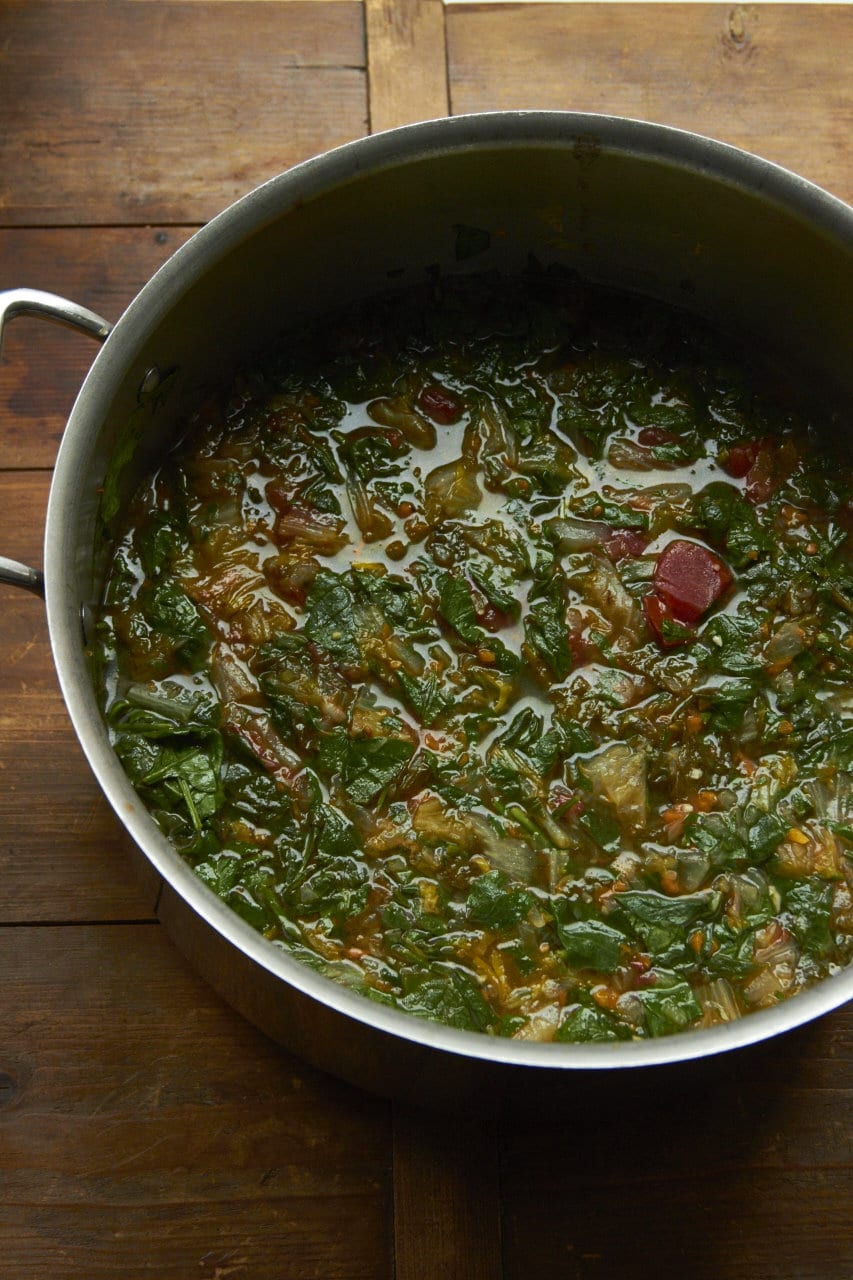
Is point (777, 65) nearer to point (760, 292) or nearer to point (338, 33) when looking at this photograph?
point (760, 292)

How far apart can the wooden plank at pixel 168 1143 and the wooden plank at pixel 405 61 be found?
2.14 meters

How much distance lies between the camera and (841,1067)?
2627 millimetres

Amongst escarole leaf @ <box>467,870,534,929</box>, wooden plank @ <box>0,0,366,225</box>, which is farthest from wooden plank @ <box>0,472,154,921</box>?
wooden plank @ <box>0,0,366,225</box>

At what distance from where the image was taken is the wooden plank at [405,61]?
3.17 m

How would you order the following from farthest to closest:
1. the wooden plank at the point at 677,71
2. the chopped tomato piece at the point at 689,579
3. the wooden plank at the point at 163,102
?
1. the wooden plank at the point at 677,71
2. the wooden plank at the point at 163,102
3. the chopped tomato piece at the point at 689,579

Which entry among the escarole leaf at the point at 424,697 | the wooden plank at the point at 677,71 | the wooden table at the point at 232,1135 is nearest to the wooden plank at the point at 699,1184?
the wooden table at the point at 232,1135

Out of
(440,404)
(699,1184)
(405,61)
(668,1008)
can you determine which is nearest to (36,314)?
(440,404)

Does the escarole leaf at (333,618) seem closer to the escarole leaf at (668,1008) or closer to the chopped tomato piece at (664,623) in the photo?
the chopped tomato piece at (664,623)

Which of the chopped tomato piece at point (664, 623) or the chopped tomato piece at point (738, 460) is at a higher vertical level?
the chopped tomato piece at point (738, 460)

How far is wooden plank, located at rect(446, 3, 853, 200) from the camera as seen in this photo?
3.24 meters

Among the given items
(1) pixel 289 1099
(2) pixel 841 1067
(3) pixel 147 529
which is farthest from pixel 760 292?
(1) pixel 289 1099

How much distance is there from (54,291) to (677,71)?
1.70 metres

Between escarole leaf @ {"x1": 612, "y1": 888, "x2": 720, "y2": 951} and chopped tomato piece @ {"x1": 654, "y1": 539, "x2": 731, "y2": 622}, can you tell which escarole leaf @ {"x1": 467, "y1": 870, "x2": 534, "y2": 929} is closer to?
escarole leaf @ {"x1": 612, "y1": 888, "x2": 720, "y2": 951}

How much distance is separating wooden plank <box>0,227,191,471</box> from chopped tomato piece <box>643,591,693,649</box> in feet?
4.71
